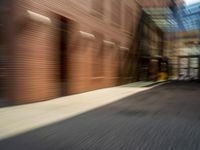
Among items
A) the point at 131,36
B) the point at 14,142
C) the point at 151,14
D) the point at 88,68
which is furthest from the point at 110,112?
the point at 151,14

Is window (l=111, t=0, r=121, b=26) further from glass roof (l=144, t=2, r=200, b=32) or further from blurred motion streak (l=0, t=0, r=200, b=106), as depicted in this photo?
glass roof (l=144, t=2, r=200, b=32)

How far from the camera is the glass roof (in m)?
34.8

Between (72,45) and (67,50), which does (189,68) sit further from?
(67,50)

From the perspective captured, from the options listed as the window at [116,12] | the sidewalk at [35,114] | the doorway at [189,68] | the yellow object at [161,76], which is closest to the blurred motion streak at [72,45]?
the window at [116,12]

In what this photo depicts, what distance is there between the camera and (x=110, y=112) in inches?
439

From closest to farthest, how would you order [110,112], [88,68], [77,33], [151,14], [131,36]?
[110,112], [77,33], [88,68], [131,36], [151,14]

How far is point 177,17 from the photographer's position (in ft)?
119

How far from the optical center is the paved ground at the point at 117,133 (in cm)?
645

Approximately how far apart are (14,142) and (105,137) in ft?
6.07

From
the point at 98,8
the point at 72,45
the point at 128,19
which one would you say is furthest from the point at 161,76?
the point at 72,45

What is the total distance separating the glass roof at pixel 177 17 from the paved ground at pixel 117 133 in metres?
25.0

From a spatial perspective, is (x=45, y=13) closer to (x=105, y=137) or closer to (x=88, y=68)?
(x=88, y=68)

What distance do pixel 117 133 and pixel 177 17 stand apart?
30404 millimetres

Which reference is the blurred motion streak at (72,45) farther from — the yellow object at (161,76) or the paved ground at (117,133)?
the paved ground at (117,133)
